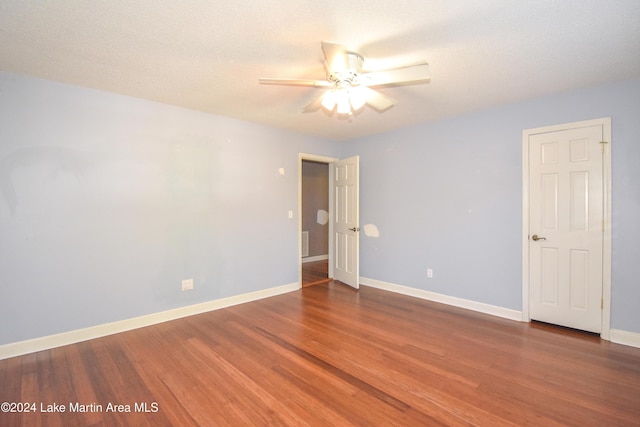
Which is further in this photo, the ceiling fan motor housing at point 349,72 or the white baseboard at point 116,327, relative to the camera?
the white baseboard at point 116,327

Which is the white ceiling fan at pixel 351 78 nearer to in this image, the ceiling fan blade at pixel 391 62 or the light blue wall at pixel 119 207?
the ceiling fan blade at pixel 391 62

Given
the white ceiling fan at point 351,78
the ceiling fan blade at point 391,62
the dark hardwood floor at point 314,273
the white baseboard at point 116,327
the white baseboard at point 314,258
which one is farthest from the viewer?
the white baseboard at point 314,258

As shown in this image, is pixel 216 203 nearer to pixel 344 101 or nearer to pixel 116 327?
pixel 116 327

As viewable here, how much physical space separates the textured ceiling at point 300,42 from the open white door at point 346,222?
5.96 ft

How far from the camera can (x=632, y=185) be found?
267 centimetres

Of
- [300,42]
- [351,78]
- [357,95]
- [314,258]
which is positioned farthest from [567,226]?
[314,258]

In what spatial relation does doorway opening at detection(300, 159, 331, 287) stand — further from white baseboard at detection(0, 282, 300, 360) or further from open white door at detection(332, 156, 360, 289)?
white baseboard at detection(0, 282, 300, 360)

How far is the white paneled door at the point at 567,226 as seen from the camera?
2861mm

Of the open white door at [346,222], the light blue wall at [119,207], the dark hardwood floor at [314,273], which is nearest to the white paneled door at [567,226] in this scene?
the open white door at [346,222]

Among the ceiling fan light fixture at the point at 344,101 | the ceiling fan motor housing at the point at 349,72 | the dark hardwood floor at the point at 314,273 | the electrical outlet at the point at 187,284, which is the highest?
the ceiling fan motor housing at the point at 349,72

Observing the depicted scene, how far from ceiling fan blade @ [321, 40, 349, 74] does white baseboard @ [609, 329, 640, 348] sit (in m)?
3.35

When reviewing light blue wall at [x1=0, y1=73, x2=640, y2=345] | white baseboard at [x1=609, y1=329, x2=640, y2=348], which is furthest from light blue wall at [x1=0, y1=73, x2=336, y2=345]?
white baseboard at [x1=609, y1=329, x2=640, y2=348]

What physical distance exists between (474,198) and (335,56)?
261 centimetres

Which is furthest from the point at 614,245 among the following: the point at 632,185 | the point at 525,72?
the point at 525,72
